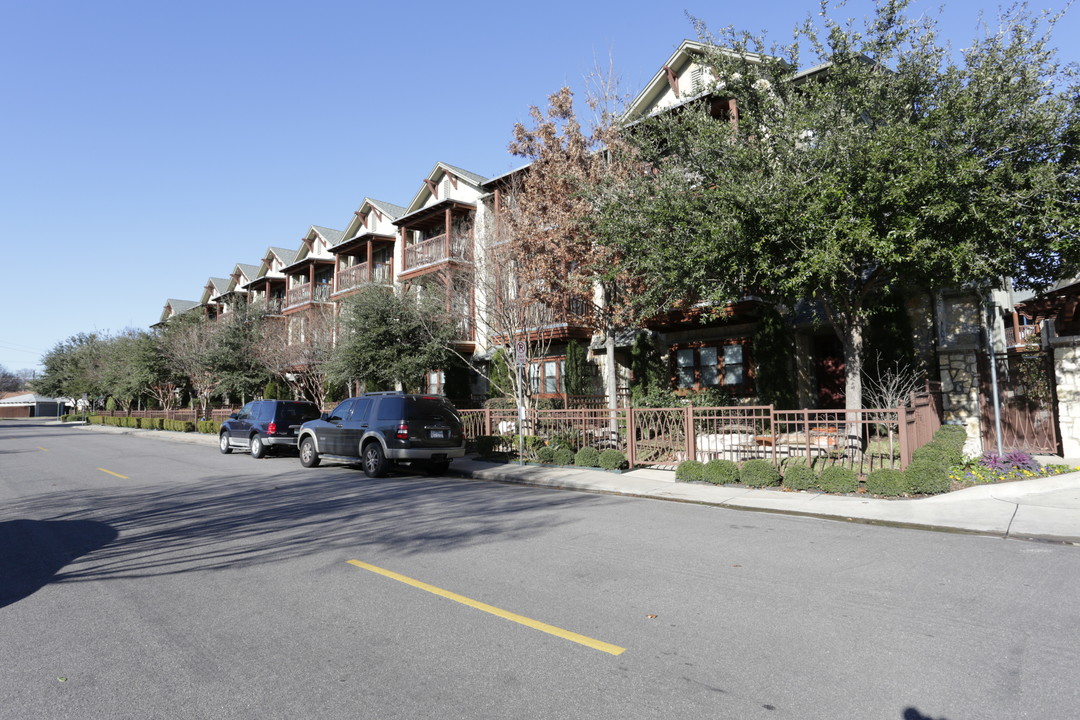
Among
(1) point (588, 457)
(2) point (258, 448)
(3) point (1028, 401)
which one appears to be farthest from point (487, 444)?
(3) point (1028, 401)

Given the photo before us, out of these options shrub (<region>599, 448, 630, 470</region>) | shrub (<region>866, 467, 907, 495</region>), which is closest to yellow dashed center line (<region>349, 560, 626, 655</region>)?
shrub (<region>866, 467, 907, 495</region>)

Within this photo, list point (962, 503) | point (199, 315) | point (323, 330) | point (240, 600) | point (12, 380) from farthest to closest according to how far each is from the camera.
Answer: point (12, 380) < point (199, 315) < point (323, 330) < point (962, 503) < point (240, 600)

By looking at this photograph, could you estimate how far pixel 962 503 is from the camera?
354 inches

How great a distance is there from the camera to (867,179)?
10.1m

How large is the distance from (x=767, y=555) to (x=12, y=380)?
183 metres

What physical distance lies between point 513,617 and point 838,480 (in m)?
7.43

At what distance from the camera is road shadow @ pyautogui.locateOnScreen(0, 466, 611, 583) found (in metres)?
6.80

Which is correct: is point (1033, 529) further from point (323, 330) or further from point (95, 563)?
point (323, 330)

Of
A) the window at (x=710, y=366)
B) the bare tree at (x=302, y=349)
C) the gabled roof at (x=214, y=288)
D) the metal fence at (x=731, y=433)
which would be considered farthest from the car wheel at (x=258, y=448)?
the gabled roof at (x=214, y=288)

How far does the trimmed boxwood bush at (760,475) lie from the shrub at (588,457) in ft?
12.2

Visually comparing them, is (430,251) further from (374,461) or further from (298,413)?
(374,461)

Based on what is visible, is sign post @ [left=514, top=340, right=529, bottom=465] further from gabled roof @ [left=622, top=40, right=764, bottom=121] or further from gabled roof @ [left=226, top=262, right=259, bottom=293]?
gabled roof @ [left=226, top=262, right=259, bottom=293]

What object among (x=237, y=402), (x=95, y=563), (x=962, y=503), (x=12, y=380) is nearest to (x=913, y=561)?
(x=962, y=503)

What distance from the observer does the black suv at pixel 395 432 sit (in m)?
13.6
